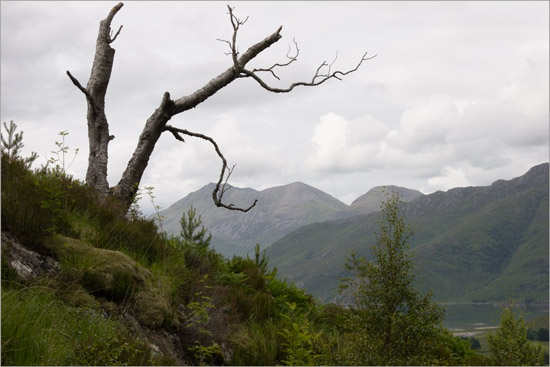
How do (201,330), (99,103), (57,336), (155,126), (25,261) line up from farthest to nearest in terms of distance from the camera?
(99,103)
(155,126)
(201,330)
(25,261)
(57,336)

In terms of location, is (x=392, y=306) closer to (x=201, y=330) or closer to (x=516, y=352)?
(x=201, y=330)

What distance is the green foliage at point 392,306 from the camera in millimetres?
10461

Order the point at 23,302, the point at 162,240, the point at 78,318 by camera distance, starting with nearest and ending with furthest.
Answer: the point at 23,302
the point at 78,318
the point at 162,240

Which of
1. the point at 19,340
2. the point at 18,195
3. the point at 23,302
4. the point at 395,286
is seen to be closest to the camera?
the point at 19,340

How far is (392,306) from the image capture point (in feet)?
35.6

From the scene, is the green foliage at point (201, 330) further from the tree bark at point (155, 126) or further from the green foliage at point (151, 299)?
the tree bark at point (155, 126)

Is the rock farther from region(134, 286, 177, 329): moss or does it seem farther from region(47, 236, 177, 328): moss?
region(134, 286, 177, 329): moss

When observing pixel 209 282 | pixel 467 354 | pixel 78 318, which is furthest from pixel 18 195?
pixel 467 354

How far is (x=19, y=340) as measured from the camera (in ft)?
14.6

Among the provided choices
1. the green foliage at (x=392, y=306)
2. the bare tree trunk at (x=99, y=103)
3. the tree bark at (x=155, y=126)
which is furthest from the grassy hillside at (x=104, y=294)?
the bare tree trunk at (x=99, y=103)

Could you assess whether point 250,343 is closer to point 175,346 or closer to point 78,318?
point 175,346

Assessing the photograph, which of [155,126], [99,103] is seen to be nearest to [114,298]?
[155,126]

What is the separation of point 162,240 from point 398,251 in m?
5.34

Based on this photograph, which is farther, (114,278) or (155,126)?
(155,126)
